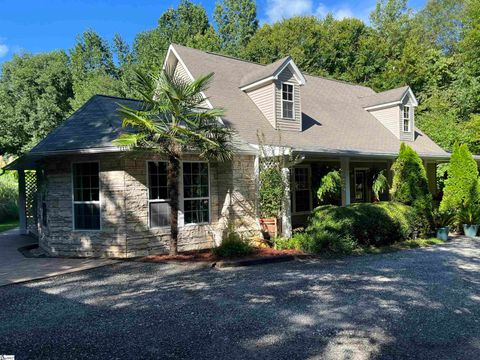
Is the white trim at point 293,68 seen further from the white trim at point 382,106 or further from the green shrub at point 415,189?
the white trim at point 382,106

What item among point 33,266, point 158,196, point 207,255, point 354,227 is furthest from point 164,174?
point 354,227

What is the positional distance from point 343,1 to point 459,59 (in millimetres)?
12537

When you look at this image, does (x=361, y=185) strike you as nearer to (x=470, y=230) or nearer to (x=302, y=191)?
(x=302, y=191)

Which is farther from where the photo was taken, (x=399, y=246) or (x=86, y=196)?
(x=399, y=246)

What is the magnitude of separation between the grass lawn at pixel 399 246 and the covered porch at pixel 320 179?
2.12 metres

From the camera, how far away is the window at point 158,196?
9422mm

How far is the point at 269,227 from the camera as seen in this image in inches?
415

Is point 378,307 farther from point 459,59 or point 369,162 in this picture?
point 459,59

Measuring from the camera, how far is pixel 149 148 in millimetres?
8219

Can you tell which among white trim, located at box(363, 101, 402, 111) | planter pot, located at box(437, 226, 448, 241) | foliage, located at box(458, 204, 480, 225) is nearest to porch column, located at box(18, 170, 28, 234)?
planter pot, located at box(437, 226, 448, 241)

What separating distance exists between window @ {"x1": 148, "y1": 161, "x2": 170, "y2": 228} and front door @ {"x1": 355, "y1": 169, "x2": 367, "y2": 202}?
1014cm

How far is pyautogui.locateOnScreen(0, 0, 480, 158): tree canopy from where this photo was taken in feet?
83.8

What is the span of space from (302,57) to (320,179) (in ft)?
70.2

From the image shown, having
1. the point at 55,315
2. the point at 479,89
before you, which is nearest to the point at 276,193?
the point at 55,315
